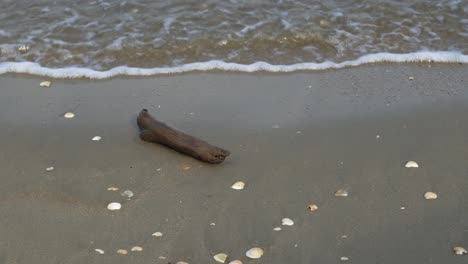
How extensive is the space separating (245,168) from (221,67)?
2051mm

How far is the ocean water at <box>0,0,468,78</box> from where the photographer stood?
659cm

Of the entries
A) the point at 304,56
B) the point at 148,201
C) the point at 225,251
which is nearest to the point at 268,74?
the point at 304,56

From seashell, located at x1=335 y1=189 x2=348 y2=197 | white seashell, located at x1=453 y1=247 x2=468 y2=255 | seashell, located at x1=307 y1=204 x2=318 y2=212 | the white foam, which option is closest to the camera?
white seashell, located at x1=453 y1=247 x2=468 y2=255

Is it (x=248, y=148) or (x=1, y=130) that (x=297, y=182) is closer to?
(x=248, y=148)

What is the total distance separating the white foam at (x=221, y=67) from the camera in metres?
6.34

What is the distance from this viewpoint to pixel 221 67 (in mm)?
6395

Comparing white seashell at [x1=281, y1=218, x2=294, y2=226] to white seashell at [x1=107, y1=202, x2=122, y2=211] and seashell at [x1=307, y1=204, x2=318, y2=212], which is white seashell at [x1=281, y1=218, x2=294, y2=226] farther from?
white seashell at [x1=107, y1=202, x2=122, y2=211]

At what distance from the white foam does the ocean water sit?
0.01 m

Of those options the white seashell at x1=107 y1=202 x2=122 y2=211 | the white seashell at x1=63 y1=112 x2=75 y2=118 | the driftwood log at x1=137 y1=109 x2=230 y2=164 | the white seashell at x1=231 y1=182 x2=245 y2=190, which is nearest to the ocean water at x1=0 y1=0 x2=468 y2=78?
the white seashell at x1=63 y1=112 x2=75 y2=118

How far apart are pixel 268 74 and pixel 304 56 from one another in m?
0.69

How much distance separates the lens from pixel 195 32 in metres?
7.34

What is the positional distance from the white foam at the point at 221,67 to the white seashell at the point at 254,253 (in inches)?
117

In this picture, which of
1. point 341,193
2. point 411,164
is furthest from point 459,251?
point 411,164

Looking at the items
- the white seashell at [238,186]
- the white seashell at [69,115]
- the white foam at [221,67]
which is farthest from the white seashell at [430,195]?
the white seashell at [69,115]
